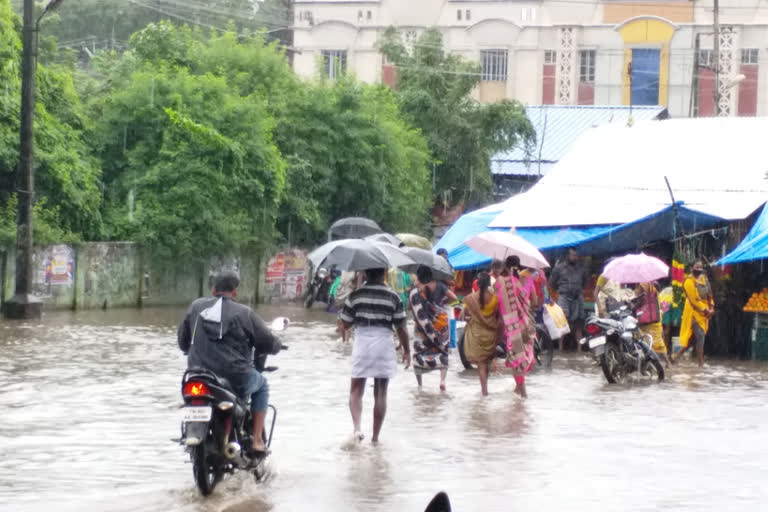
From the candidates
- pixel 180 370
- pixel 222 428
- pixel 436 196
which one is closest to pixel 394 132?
pixel 436 196

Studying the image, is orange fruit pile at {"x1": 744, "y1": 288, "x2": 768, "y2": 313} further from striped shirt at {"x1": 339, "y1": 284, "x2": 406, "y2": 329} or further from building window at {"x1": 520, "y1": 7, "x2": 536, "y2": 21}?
building window at {"x1": 520, "y1": 7, "x2": 536, "y2": 21}

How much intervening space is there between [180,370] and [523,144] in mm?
33738

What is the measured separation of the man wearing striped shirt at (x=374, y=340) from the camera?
37.9ft

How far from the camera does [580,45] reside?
6569 cm

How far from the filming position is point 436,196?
47.3 meters

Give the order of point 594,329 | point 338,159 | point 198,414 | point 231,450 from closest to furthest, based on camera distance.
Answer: point 198,414 → point 231,450 → point 594,329 → point 338,159

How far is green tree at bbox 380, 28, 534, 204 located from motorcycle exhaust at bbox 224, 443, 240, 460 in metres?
36.8

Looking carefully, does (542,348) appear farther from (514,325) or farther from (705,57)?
(705,57)

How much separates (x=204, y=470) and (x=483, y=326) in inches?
270

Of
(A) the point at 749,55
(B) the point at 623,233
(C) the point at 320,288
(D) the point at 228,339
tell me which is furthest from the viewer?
(A) the point at 749,55

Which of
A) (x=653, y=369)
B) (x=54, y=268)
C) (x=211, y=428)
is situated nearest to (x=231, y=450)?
(x=211, y=428)

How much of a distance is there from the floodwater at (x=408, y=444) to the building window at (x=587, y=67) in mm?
48671

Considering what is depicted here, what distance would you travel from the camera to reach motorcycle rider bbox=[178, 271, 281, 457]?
30.3 feet

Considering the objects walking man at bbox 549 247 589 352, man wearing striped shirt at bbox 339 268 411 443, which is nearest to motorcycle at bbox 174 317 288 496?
man wearing striped shirt at bbox 339 268 411 443
